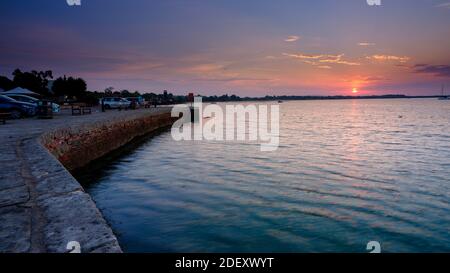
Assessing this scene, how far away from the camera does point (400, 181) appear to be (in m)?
11.8

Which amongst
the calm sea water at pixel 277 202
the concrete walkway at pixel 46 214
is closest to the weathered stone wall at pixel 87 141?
the calm sea water at pixel 277 202

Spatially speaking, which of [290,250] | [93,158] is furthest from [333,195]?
[93,158]

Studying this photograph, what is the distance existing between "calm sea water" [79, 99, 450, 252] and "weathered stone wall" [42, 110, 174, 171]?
1159mm

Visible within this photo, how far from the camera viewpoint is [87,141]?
15867 millimetres

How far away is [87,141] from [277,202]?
10515 mm

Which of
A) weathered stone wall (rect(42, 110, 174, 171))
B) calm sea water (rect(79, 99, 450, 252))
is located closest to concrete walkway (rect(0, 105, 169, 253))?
calm sea water (rect(79, 99, 450, 252))

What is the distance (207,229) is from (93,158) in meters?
11.1

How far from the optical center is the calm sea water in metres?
6.82

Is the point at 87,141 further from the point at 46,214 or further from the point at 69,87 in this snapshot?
the point at 69,87

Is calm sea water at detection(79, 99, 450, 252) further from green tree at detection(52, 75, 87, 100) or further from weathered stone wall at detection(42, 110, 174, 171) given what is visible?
green tree at detection(52, 75, 87, 100)

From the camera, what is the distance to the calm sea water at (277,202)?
22.4ft

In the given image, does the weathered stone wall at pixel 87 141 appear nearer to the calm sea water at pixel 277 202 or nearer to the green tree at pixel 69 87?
the calm sea water at pixel 277 202
